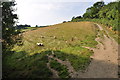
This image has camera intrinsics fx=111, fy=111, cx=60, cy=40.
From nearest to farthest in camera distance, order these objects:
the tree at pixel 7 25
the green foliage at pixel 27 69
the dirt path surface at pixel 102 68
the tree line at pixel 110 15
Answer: the tree at pixel 7 25, the green foliage at pixel 27 69, the dirt path surface at pixel 102 68, the tree line at pixel 110 15

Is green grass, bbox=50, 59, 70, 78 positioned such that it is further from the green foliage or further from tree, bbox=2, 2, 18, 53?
tree, bbox=2, 2, 18, 53

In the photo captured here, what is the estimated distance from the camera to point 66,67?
16312mm

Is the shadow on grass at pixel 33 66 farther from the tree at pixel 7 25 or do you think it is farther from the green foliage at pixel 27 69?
the tree at pixel 7 25

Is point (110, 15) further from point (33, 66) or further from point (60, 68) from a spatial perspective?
point (33, 66)

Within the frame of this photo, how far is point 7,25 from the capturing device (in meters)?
13.8

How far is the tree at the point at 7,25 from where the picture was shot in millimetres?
13523

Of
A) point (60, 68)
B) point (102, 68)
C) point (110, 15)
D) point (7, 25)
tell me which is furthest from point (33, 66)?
point (110, 15)

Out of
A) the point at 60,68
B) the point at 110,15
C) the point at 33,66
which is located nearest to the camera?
the point at 60,68

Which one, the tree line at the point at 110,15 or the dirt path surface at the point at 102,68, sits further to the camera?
the tree line at the point at 110,15

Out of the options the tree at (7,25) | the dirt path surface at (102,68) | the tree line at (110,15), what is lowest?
the dirt path surface at (102,68)

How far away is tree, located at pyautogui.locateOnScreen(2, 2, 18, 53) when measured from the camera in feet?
44.4

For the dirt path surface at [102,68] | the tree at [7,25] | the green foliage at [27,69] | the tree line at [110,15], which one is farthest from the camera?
the tree line at [110,15]

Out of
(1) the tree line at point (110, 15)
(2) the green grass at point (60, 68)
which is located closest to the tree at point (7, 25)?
(2) the green grass at point (60, 68)

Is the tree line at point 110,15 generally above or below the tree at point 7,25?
above
